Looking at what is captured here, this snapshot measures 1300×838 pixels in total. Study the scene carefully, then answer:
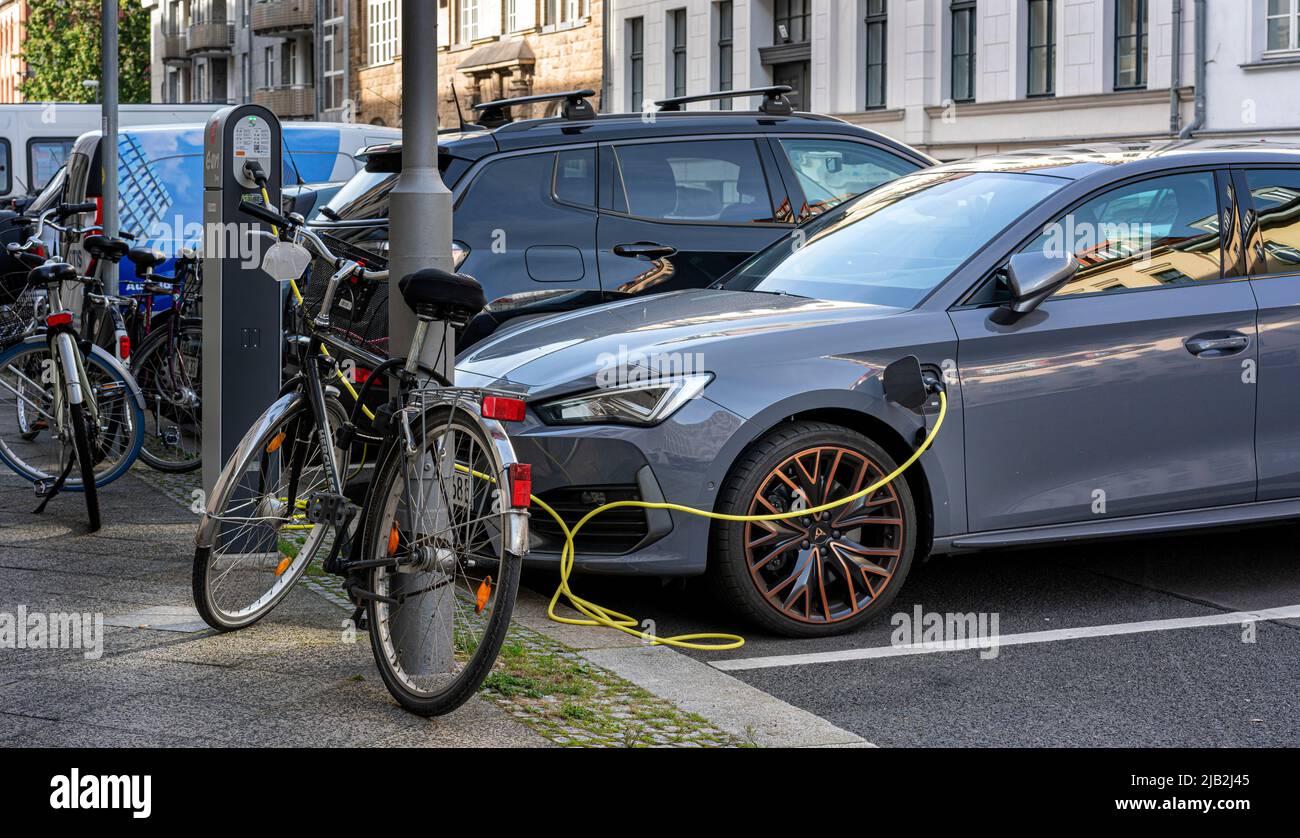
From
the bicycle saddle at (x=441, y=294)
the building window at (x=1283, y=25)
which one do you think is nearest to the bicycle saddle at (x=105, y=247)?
the bicycle saddle at (x=441, y=294)

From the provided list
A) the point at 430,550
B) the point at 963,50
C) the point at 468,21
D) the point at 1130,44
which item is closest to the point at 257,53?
the point at 468,21

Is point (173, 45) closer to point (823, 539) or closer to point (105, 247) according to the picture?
point (105, 247)

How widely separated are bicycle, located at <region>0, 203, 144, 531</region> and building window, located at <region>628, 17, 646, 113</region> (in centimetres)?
3053

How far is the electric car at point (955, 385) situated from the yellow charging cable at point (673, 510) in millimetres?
38

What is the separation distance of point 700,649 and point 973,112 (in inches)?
921

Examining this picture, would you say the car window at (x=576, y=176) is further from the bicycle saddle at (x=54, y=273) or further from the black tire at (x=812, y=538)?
the black tire at (x=812, y=538)

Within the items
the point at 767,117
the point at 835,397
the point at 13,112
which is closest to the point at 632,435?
the point at 835,397

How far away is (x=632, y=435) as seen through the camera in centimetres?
574

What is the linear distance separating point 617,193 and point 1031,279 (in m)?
3.18

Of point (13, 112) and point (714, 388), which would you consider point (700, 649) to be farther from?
point (13, 112)

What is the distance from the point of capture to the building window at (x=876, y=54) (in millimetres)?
30594

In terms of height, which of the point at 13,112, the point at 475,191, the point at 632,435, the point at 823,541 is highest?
the point at 13,112

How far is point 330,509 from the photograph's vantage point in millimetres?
5711

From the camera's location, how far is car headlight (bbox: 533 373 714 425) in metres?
5.75
